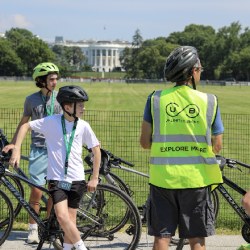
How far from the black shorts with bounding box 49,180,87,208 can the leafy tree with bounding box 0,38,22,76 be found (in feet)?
332

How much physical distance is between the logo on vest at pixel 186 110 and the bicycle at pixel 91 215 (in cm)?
140

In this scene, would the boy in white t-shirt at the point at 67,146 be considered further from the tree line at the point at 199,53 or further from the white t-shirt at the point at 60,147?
the tree line at the point at 199,53

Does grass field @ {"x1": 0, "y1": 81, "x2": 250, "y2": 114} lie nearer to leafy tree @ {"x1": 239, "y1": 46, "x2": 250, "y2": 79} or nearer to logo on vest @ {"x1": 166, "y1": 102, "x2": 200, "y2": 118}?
logo on vest @ {"x1": 166, "y1": 102, "x2": 200, "y2": 118}

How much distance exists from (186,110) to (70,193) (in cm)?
138

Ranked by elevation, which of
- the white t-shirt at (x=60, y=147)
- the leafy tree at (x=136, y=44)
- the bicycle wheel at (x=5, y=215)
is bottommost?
the bicycle wheel at (x=5, y=215)

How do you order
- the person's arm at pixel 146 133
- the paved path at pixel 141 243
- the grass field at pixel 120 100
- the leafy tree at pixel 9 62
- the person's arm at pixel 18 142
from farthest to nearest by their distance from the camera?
the leafy tree at pixel 9 62, the grass field at pixel 120 100, the paved path at pixel 141 243, the person's arm at pixel 18 142, the person's arm at pixel 146 133

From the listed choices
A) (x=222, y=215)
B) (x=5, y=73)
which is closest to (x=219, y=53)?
(x=5, y=73)

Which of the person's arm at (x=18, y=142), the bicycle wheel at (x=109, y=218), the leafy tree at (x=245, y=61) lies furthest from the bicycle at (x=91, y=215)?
the leafy tree at (x=245, y=61)

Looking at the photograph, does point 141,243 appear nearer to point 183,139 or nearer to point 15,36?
point 183,139

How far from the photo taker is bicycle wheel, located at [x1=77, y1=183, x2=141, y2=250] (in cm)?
376

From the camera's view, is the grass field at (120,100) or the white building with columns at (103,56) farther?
the white building with columns at (103,56)

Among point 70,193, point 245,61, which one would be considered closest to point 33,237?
point 70,193

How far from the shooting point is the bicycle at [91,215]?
3660 millimetres

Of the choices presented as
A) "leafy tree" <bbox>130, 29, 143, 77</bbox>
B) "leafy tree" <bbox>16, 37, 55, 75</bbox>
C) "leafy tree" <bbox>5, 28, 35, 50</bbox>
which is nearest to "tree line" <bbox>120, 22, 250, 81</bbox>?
"leafy tree" <bbox>130, 29, 143, 77</bbox>
